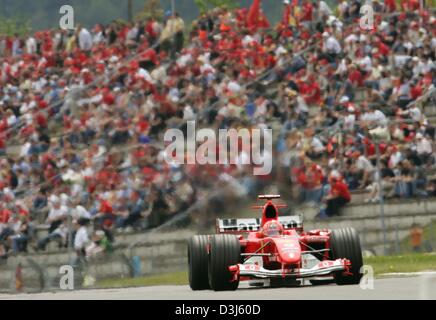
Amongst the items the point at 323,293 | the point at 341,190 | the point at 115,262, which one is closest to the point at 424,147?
the point at 341,190

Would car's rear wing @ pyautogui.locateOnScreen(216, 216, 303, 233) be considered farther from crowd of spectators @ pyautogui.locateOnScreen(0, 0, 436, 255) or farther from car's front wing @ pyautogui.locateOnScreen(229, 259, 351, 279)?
crowd of spectators @ pyautogui.locateOnScreen(0, 0, 436, 255)

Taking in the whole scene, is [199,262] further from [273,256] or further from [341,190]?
[341,190]

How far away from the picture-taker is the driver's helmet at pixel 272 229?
65.8 feet

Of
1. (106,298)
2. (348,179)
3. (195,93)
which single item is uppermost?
(195,93)

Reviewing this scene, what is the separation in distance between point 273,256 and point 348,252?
40.6 inches

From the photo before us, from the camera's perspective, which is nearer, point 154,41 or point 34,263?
point 34,263

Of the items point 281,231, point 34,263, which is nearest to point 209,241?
point 281,231

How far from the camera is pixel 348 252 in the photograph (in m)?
19.3

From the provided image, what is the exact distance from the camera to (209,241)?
19.4 metres

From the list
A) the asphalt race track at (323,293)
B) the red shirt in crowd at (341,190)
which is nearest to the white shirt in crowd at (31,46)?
the red shirt in crowd at (341,190)

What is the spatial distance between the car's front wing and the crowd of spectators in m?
9.30

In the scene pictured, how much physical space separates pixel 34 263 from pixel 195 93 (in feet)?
27.3

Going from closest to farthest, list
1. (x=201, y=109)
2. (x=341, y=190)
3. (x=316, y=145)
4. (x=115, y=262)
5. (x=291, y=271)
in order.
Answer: (x=291, y=271) < (x=115, y=262) < (x=341, y=190) < (x=316, y=145) < (x=201, y=109)

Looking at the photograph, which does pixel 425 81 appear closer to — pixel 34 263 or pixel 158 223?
pixel 158 223
